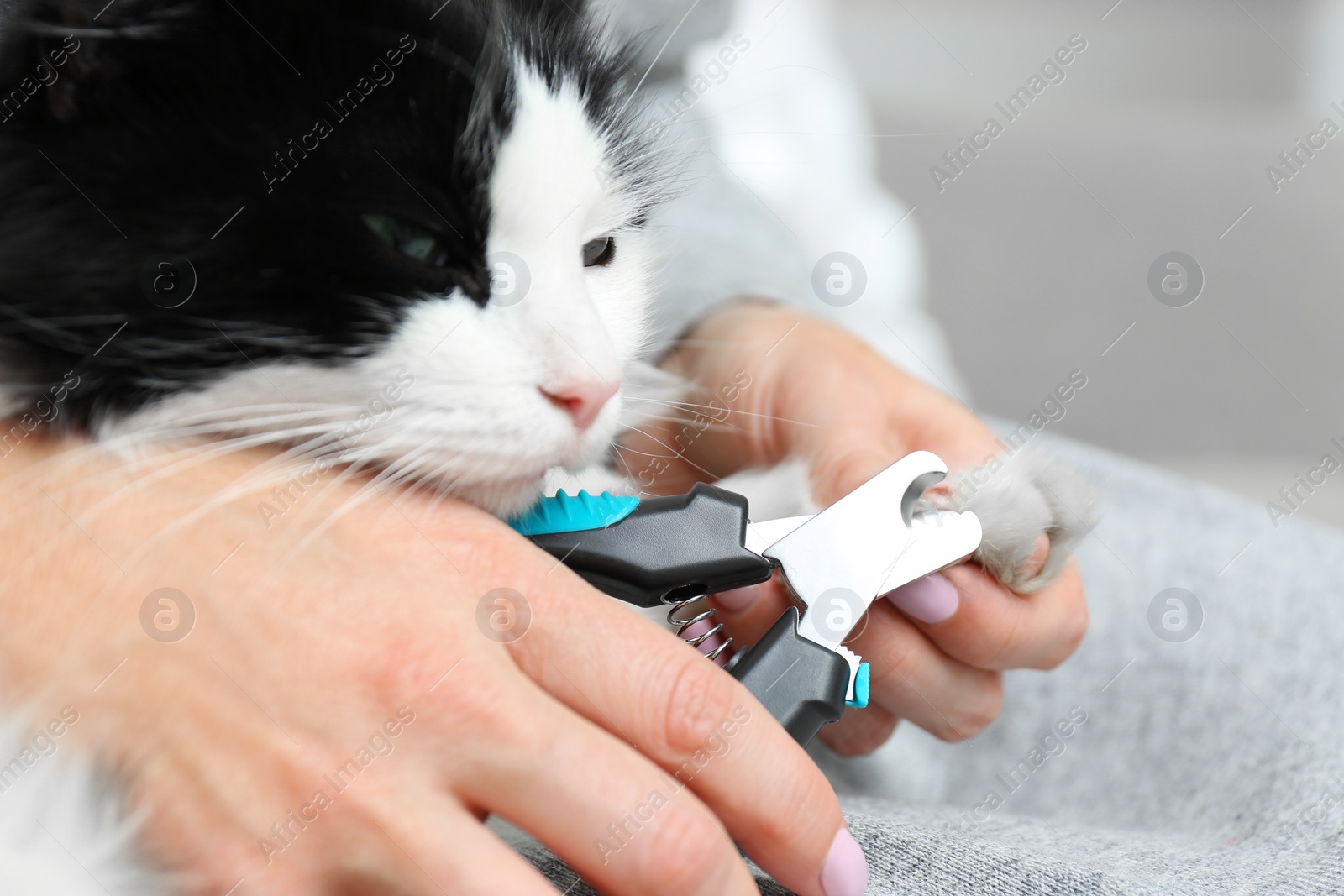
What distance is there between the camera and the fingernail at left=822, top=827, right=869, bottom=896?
1.54ft

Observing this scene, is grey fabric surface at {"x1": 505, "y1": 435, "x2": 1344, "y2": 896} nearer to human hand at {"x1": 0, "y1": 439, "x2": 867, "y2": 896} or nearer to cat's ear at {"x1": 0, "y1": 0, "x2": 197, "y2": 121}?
human hand at {"x1": 0, "y1": 439, "x2": 867, "y2": 896}

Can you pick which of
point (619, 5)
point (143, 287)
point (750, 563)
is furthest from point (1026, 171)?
point (143, 287)

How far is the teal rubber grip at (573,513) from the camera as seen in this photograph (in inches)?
20.9

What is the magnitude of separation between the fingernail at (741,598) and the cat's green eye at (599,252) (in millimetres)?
226

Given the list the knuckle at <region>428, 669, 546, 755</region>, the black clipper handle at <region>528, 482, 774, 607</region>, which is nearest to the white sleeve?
the black clipper handle at <region>528, 482, 774, 607</region>

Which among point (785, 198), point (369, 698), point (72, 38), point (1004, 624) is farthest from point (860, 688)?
point (785, 198)

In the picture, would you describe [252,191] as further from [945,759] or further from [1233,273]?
[1233,273]

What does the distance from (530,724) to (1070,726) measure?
54 centimetres

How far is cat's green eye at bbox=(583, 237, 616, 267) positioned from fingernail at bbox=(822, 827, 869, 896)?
37 centimetres

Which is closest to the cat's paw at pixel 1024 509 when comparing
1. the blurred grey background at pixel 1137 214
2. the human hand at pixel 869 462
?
the human hand at pixel 869 462

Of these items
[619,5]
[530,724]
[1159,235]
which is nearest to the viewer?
[530,724]

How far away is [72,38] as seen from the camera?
1.51 feet

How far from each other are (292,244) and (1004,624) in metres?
0.48

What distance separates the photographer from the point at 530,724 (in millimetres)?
435
